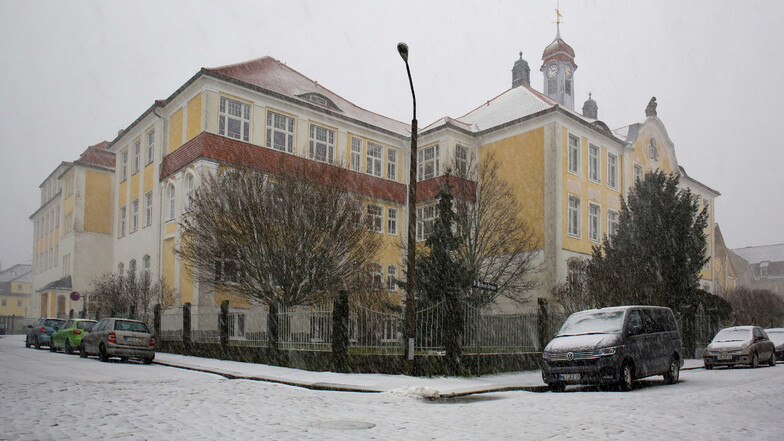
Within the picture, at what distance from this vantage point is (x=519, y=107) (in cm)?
4181

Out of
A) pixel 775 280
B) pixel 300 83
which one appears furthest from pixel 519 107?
pixel 775 280

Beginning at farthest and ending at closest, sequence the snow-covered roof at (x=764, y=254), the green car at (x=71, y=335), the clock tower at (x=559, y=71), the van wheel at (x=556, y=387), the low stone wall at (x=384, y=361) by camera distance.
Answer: the snow-covered roof at (x=764, y=254) → the clock tower at (x=559, y=71) → the green car at (x=71, y=335) → the low stone wall at (x=384, y=361) → the van wheel at (x=556, y=387)

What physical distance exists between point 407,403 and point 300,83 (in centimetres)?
2966

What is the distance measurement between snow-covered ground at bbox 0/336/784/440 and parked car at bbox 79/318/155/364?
17.0 feet

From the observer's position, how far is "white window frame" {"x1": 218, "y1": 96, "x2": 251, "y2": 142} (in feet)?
105

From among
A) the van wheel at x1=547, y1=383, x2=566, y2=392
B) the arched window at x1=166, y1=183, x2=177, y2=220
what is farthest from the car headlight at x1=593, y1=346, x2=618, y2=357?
the arched window at x1=166, y1=183, x2=177, y2=220

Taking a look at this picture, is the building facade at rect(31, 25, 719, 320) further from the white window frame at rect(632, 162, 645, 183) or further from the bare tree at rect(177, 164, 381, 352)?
the bare tree at rect(177, 164, 381, 352)

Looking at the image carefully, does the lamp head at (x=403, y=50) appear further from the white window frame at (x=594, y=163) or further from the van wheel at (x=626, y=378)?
the white window frame at (x=594, y=163)

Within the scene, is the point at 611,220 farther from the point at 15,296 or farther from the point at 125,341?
the point at 15,296

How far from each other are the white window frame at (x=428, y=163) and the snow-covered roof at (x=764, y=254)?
77.9m

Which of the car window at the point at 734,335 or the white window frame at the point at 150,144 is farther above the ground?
the white window frame at the point at 150,144

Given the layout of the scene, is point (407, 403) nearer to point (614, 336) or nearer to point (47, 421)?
point (614, 336)

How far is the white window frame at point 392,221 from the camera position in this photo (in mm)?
39906

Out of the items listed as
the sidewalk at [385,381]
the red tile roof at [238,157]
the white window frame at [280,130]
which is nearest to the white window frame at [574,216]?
the red tile roof at [238,157]
